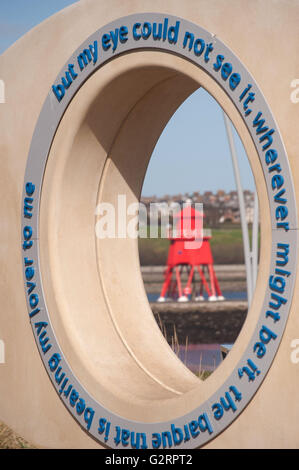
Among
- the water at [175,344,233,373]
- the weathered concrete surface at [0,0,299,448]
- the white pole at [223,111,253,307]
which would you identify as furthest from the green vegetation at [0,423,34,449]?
the white pole at [223,111,253,307]

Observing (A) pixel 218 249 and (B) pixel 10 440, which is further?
(A) pixel 218 249

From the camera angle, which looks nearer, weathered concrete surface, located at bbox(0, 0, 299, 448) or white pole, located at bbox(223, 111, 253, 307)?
weathered concrete surface, located at bbox(0, 0, 299, 448)

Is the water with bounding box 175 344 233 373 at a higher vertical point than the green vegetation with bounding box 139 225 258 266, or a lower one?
lower

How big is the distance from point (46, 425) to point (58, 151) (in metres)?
2.15

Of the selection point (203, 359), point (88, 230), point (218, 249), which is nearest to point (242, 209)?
point (203, 359)

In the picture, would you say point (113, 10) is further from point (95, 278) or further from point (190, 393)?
point (190, 393)

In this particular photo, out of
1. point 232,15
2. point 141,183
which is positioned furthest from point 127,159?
point 232,15

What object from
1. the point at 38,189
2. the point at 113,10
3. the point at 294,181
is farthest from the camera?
the point at 38,189

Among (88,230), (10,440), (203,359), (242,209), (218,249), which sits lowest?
(10,440)

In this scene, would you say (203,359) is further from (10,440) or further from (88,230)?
(88,230)

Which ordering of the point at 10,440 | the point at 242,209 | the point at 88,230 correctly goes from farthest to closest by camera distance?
the point at 242,209, the point at 10,440, the point at 88,230

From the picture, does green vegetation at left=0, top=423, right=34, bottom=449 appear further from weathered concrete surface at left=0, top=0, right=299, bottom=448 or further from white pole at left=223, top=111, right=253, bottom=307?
white pole at left=223, top=111, right=253, bottom=307

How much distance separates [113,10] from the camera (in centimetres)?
648

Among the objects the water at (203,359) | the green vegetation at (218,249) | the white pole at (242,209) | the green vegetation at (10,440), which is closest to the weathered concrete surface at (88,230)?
the green vegetation at (10,440)
